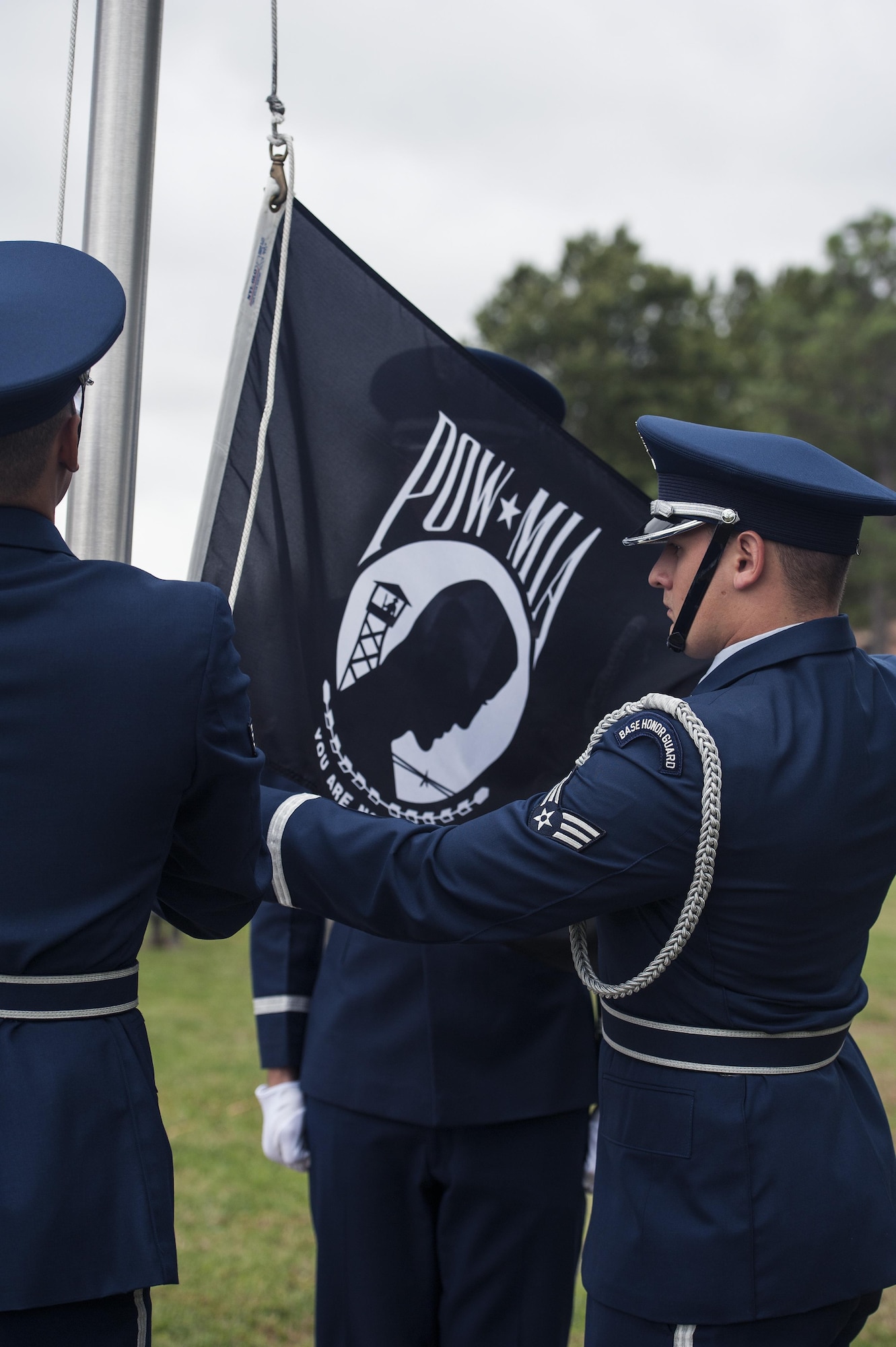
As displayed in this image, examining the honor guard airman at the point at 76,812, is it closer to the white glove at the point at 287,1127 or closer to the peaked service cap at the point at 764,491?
the peaked service cap at the point at 764,491

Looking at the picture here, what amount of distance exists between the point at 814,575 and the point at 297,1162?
1.53m

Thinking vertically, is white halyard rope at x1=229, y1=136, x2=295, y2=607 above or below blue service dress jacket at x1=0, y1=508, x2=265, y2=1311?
above

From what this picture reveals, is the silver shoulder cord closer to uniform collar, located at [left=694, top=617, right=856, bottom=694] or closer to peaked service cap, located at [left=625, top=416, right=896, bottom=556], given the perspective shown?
uniform collar, located at [left=694, top=617, right=856, bottom=694]

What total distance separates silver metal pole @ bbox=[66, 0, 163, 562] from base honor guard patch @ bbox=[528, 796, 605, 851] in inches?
30.2

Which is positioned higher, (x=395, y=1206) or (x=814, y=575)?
(x=814, y=575)

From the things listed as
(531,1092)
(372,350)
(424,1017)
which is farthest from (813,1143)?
(372,350)

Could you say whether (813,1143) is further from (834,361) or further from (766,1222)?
(834,361)

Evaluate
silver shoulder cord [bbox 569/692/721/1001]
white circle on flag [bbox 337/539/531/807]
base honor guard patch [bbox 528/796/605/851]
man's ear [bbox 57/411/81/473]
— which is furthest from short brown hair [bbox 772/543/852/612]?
man's ear [bbox 57/411/81/473]

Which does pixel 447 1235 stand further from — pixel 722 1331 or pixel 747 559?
pixel 747 559

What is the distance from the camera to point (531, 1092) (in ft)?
7.08

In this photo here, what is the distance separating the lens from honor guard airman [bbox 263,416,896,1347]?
160 centimetres

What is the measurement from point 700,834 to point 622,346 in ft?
69.8

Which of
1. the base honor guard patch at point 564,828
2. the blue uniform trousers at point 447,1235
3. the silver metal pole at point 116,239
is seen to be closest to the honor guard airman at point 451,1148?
the blue uniform trousers at point 447,1235

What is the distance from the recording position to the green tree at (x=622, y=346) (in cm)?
2105
